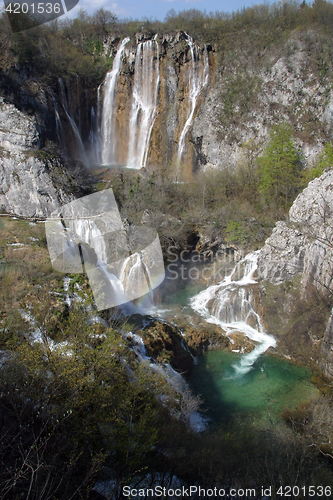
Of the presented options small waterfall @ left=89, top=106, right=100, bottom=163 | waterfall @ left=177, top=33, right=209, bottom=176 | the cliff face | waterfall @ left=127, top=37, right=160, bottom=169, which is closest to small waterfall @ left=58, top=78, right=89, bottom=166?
small waterfall @ left=89, top=106, right=100, bottom=163

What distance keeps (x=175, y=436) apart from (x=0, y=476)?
16.5 feet

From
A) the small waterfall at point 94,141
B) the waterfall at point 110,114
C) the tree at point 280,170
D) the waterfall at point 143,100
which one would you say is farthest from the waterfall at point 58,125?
the tree at point 280,170

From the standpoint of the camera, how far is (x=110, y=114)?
111 feet

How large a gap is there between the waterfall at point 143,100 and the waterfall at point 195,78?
341cm

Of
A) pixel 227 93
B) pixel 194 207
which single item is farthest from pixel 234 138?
pixel 194 207

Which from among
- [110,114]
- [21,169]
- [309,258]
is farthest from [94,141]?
[309,258]

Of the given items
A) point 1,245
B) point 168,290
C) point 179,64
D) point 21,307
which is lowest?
point 168,290

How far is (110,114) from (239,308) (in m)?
25.4

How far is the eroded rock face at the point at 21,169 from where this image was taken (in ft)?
81.6

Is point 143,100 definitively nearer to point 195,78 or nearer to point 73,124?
point 195,78

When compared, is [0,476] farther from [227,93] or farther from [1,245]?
[227,93]

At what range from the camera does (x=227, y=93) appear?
99.4 ft

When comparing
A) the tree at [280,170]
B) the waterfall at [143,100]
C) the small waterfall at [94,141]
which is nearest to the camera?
the tree at [280,170]

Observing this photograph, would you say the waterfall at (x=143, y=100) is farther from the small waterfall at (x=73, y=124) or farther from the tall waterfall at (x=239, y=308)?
the tall waterfall at (x=239, y=308)
